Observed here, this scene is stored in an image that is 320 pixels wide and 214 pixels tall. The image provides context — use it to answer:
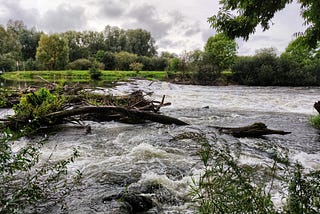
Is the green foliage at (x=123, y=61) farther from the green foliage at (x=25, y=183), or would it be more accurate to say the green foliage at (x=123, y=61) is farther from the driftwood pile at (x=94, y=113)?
the green foliage at (x=25, y=183)

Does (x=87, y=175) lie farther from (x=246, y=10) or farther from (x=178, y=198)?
(x=246, y=10)

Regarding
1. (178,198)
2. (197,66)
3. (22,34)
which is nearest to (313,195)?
(178,198)

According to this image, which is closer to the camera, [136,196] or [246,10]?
[136,196]

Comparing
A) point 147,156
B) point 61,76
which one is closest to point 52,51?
point 61,76

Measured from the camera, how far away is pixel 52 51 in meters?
50.6

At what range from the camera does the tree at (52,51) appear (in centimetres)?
4956

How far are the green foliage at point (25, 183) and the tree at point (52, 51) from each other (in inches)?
2008

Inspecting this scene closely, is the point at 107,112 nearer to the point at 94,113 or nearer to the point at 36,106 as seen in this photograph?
the point at 94,113

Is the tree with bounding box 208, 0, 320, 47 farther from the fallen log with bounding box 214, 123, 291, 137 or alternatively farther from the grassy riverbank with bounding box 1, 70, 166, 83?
the grassy riverbank with bounding box 1, 70, 166, 83

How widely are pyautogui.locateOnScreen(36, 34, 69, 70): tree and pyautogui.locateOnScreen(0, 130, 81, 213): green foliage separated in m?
51.0

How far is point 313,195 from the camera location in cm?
189

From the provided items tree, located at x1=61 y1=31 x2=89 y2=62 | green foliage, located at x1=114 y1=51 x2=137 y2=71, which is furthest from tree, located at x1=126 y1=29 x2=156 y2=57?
green foliage, located at x1=114 y1=51 x2=137 y2=71

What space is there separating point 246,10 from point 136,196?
502 cm

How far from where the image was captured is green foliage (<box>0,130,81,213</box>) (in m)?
2.27
